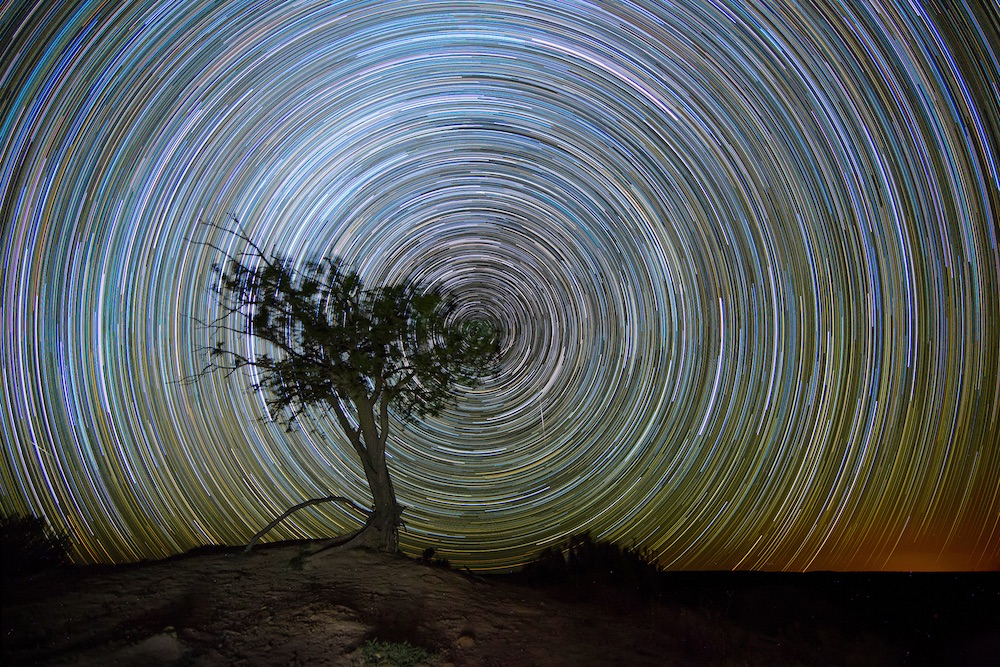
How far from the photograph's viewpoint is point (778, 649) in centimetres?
842

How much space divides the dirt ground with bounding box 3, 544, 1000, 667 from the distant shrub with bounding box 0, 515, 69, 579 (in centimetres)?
100

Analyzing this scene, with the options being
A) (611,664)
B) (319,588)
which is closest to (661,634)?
(611,664)

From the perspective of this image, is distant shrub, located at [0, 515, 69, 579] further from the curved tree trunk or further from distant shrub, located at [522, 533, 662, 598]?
distant shrub, located at [522, 533, 662, 598]

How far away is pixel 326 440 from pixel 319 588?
4.44m

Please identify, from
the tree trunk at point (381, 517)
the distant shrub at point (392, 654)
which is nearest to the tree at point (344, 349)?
the tree trunk at point (381, 517)

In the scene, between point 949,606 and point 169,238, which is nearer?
point 169,238

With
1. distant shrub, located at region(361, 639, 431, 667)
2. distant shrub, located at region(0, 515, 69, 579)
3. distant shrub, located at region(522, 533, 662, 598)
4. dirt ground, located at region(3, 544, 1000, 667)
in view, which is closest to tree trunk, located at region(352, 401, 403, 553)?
dirt ground, located at region(3, 544, 1000, 667)

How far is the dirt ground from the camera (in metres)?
6.50

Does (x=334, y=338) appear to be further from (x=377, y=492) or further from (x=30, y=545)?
(x=30, y=545)

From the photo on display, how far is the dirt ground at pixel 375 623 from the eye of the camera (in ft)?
21.3

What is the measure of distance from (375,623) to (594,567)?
6.24 metres

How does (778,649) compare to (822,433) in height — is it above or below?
below

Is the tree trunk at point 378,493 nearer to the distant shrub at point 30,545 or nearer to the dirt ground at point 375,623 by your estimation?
the dirt ground at point 375,623

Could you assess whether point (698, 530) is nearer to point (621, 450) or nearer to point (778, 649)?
point (621, 450)
